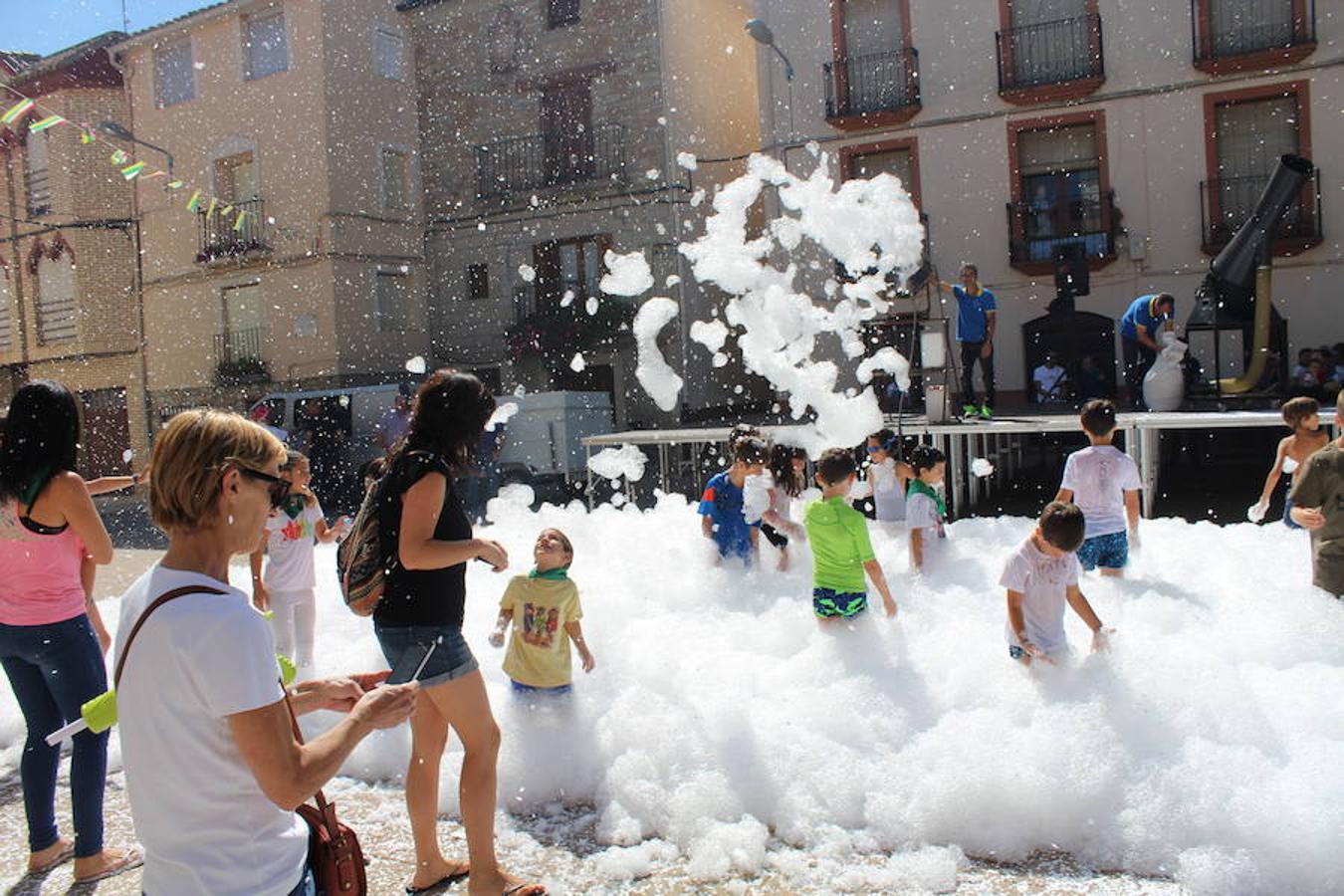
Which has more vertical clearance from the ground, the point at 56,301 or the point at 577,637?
the point at 56,301

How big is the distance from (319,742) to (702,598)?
5162 millimetres

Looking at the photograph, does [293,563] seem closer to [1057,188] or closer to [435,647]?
[435,647]

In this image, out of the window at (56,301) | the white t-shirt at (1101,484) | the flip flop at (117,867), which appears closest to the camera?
the flip flop at (117,867)

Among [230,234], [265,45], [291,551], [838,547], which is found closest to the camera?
[838,547]

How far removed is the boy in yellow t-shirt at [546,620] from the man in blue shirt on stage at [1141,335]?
33.1 ft

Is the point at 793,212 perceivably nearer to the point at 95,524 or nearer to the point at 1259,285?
the point at 1259,285

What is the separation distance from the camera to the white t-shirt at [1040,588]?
173 inches

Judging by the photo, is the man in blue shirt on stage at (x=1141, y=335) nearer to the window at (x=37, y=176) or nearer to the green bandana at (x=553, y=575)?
the green bandana at (x=553, y=575)

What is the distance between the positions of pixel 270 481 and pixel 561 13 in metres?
21.2

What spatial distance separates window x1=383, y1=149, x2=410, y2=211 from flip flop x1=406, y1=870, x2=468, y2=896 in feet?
68.1

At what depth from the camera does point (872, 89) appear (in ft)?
59.9

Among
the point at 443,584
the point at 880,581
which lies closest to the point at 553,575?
the point at 443,584

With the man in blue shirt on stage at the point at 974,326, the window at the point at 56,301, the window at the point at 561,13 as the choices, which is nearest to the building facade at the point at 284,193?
the window at the point at 56,301

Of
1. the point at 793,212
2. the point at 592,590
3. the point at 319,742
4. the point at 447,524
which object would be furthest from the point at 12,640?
the point at 793,212
